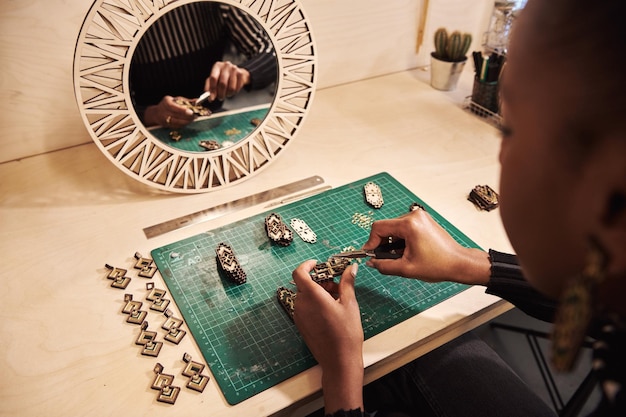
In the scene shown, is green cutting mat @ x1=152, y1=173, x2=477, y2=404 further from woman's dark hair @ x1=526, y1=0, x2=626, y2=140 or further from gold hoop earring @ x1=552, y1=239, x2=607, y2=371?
woman's dark hair @ x1=526, y1=0, x2=626, y2=140

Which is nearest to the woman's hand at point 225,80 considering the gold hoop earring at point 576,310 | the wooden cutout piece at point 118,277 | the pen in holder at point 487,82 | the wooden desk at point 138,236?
the wooden desk at point 138,236

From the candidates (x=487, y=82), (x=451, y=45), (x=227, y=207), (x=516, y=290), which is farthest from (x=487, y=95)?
(x=227, y=207)

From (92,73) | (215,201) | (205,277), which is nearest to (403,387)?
(205,277)

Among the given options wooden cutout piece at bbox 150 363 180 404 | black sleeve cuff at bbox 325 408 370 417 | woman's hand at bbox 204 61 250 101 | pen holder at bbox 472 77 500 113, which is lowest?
black sleeve cuff at bbox 325 408 370 417

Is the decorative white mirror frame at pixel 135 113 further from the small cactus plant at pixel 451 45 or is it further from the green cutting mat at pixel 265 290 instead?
the small cactus plant at pixel 451 45

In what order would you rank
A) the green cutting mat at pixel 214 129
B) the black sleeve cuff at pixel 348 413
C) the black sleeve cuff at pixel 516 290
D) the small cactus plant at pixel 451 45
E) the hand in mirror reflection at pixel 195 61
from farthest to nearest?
1. the small cactus plant at pixel 451 45
2. the green cutting mat at pixel 214 129
3. the hand in mirror reflection at pixel 195 61
4. the black sleeve cuff at pixel 516 290
5. the black sleeve cuff at pixel 348 413

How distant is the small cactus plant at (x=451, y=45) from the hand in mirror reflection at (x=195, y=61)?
69 centimetres

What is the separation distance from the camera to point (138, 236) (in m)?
1.00

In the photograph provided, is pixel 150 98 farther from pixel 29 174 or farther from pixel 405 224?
pixel 405 224

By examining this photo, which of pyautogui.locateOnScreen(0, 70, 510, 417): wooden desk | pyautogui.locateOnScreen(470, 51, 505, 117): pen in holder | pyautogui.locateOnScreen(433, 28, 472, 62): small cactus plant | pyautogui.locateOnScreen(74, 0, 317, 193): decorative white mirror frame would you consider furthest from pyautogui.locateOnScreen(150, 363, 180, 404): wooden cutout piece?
pyautogui.locateOnScreen(433, 28, 472, 62): small cactus plant

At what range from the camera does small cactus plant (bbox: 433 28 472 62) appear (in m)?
1.49

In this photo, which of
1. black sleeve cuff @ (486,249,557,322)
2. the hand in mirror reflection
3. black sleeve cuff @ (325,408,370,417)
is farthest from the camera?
the hand in mirror reflection

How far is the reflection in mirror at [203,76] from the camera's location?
100cm

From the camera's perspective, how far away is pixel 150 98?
40.8 inches
